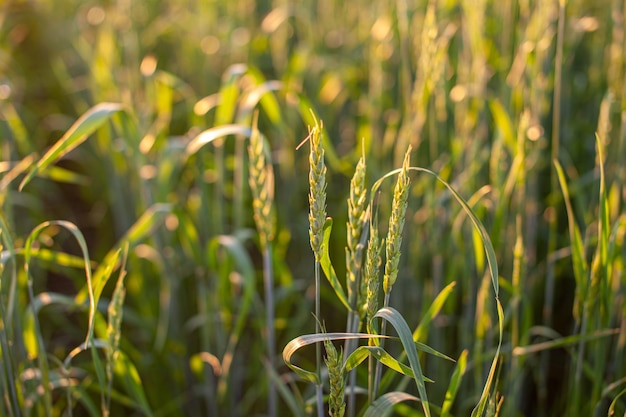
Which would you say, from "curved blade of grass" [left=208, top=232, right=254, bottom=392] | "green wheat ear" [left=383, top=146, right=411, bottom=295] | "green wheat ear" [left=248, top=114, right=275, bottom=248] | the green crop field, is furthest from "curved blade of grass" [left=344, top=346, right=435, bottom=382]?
"curved blade of grass" [left=208, top=232, right=254, bottom=392]

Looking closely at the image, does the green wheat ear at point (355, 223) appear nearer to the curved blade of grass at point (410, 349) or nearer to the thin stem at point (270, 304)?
the curved blade of grass at point (410, 349)

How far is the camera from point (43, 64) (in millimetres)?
3016

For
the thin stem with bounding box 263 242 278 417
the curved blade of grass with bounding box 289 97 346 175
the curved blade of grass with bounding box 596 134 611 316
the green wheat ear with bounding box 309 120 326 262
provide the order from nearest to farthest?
the green wheat ear with bounding box 309 120 326 262 < the curved blade of grass with bounding box 596 134 611 316 < the thin stem with bounding box 263 242 278 417 < the curved blade of grass with bounding box 289 97 346 175

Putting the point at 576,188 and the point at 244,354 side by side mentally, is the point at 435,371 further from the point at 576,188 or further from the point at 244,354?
the point at 244,354

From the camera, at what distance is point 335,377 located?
0.74 meters

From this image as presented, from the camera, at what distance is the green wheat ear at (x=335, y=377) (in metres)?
0.74

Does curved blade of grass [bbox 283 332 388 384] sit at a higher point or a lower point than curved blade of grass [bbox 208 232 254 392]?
higher

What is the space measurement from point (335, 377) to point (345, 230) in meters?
1.04

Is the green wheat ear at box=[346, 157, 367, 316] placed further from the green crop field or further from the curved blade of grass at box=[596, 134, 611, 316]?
the curved blade of grass at box=[596, 134, 611, 316]

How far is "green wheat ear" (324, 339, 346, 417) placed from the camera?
74 cm

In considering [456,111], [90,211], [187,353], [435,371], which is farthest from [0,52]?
[435,371]

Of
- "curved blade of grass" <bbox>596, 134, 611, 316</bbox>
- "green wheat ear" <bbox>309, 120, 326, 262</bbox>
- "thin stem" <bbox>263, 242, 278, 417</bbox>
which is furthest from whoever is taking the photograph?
"thin stem" <bbox>263, 242, 278, 417</bbox>

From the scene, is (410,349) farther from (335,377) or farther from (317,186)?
(317,186)

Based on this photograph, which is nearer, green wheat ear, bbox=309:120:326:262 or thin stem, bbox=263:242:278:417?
green wheat ear, bbox=309:120:326:262
